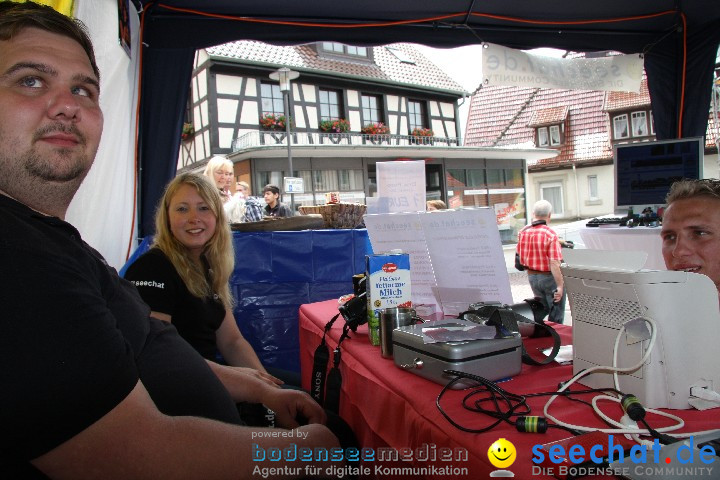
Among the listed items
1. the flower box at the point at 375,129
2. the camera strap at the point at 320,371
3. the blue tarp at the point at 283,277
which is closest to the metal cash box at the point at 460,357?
the camera strap at the point at 320,371

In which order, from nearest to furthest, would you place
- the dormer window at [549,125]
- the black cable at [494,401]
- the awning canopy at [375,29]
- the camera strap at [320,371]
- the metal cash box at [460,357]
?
the black cable at [494,401] → the metal cash box at [460,357] → the camera strap at [320,371] → the awning canopy at [375,29] → the dormer window at [549,125]

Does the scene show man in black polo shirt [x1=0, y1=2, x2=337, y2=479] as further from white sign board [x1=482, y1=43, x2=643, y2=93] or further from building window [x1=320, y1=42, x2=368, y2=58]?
building window [x1=320, y1=42, x2=368, y2=58]

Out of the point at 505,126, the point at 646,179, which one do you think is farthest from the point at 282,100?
the point at 646,179

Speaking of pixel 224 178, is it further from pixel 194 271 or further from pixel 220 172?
pixel 194 271

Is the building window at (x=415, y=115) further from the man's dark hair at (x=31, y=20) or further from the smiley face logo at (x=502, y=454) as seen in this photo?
the smiley face logo at (x=502, y=454)

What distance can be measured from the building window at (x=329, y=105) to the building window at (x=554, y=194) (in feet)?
35.0

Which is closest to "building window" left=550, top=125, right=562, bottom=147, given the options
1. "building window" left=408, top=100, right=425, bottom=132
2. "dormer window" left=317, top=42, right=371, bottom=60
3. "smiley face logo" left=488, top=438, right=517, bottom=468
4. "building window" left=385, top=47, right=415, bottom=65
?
"building window" left=408, top=100, right=425, bottom=132

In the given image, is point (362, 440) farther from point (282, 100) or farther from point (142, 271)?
point (282, 100)

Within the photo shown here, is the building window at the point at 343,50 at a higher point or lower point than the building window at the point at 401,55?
lower

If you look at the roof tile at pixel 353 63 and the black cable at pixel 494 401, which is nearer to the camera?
the black cable at pixel 494 401

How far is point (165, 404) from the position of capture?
1034 millimetres

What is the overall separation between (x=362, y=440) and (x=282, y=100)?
14707mm

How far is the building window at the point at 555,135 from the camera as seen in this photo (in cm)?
1995

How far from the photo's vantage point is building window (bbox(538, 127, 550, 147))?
800 inches
